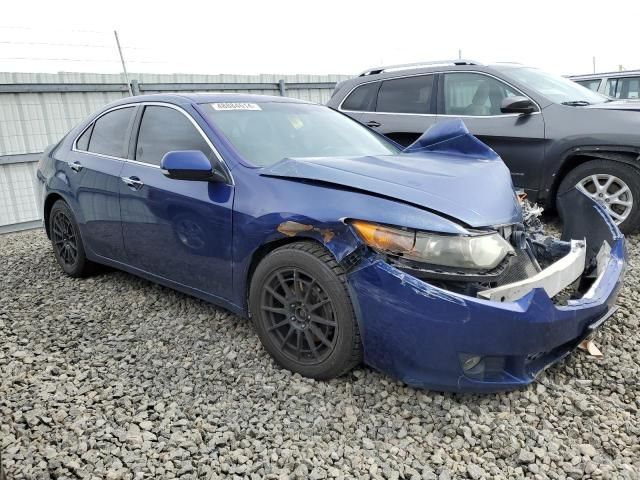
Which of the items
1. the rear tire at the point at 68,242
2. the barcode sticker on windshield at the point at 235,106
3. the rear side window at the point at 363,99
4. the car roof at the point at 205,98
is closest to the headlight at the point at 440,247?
the barcode sticker on windshield at the point at 235,106

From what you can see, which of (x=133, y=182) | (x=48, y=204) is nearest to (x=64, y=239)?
(x=48, y=204)

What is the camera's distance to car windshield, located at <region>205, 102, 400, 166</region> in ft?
10.2

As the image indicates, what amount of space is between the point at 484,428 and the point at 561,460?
318 mm

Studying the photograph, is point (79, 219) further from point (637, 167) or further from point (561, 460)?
point (637, 167)

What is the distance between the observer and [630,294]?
3.54m

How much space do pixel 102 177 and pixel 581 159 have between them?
4.26 meters

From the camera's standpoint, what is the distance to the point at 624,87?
9.20 metres

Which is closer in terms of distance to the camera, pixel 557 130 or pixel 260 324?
pixel 260 324

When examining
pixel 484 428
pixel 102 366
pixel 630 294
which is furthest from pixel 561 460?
pixel 102 366

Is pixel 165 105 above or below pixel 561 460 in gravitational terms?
above

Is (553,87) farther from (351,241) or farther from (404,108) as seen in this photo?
(351,241)

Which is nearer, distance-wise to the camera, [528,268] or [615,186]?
[528,268]

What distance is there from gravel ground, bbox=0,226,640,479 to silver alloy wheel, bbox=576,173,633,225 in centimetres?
165

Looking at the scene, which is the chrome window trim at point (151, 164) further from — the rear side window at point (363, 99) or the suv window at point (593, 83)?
the suv window at point (593, 83)
